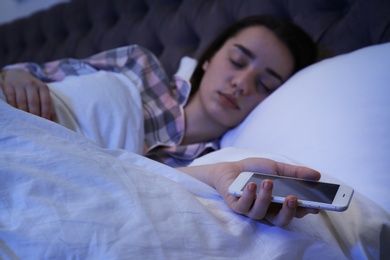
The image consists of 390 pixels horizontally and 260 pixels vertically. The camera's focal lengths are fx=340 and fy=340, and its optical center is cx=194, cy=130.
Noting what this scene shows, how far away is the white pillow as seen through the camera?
1.42 ft

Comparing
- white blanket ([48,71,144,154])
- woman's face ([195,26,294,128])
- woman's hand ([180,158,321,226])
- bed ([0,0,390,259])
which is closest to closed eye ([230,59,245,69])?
woman's face ([195,26,294,128])

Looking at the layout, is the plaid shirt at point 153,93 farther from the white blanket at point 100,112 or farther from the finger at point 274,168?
the finger at point 274,168

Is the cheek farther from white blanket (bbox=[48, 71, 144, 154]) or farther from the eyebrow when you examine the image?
white blanket (bbox=[48, 71, 144, 154])

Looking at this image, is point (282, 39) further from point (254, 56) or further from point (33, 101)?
point (33, 101)

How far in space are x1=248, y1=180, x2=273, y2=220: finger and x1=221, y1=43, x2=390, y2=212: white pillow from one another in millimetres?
163

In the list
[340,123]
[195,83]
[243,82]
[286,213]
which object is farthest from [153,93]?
[286,213]

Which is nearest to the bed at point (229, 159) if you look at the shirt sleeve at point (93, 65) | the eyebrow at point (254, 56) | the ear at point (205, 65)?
the eyebrow at point (254, 56)

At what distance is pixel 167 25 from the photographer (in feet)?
3.46

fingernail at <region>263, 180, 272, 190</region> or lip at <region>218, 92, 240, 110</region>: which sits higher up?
fingernail at <region>263, 180, 272, 190</region>

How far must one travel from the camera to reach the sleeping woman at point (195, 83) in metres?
0.69

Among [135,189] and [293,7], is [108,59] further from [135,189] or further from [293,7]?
[135,189]

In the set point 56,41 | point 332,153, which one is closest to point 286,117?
point 332,153

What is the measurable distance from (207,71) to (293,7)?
248 millimetres

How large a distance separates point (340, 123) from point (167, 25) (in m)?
0.71
